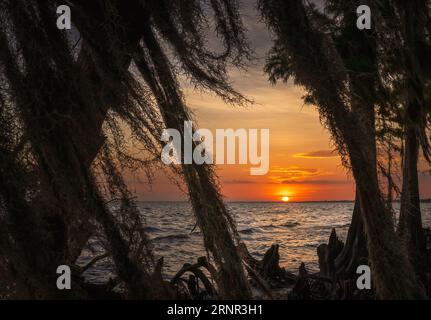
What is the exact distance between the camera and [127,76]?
2365mm

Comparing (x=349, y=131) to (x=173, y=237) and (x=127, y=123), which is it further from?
(x=173, y=237)

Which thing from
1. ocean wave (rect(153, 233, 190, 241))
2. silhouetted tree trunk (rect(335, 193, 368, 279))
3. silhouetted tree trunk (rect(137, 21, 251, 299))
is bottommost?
ocean wave (rect(153, 233, 190, 241))

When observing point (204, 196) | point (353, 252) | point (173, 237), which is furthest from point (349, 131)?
point (173, 237)

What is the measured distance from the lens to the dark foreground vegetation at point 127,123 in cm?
182

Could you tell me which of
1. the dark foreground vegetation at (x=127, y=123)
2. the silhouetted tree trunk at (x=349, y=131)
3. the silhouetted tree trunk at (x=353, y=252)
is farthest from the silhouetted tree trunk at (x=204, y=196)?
the silhouetted tree trunk at (x=353, y=252)

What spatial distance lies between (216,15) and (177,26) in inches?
16.0

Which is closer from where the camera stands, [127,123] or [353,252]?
[127,123]

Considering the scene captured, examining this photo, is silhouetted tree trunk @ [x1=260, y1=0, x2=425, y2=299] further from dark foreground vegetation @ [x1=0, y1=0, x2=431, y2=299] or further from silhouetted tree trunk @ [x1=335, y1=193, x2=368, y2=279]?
silhouetted tree trunk @ [x1=335, y1=193, x2=368, y2=279]

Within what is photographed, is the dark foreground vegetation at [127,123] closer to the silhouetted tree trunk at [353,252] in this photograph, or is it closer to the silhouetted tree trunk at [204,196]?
the silhouetted tree trunk at [204,196]

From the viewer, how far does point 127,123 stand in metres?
2.27

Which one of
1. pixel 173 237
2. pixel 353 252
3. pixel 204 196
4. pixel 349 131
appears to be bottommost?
pixel 173 237

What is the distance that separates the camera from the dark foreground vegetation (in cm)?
182

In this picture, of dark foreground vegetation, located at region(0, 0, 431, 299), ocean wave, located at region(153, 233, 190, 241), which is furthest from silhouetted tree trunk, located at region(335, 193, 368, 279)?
ocean wave, located at region(153, 233, 190, 241)
